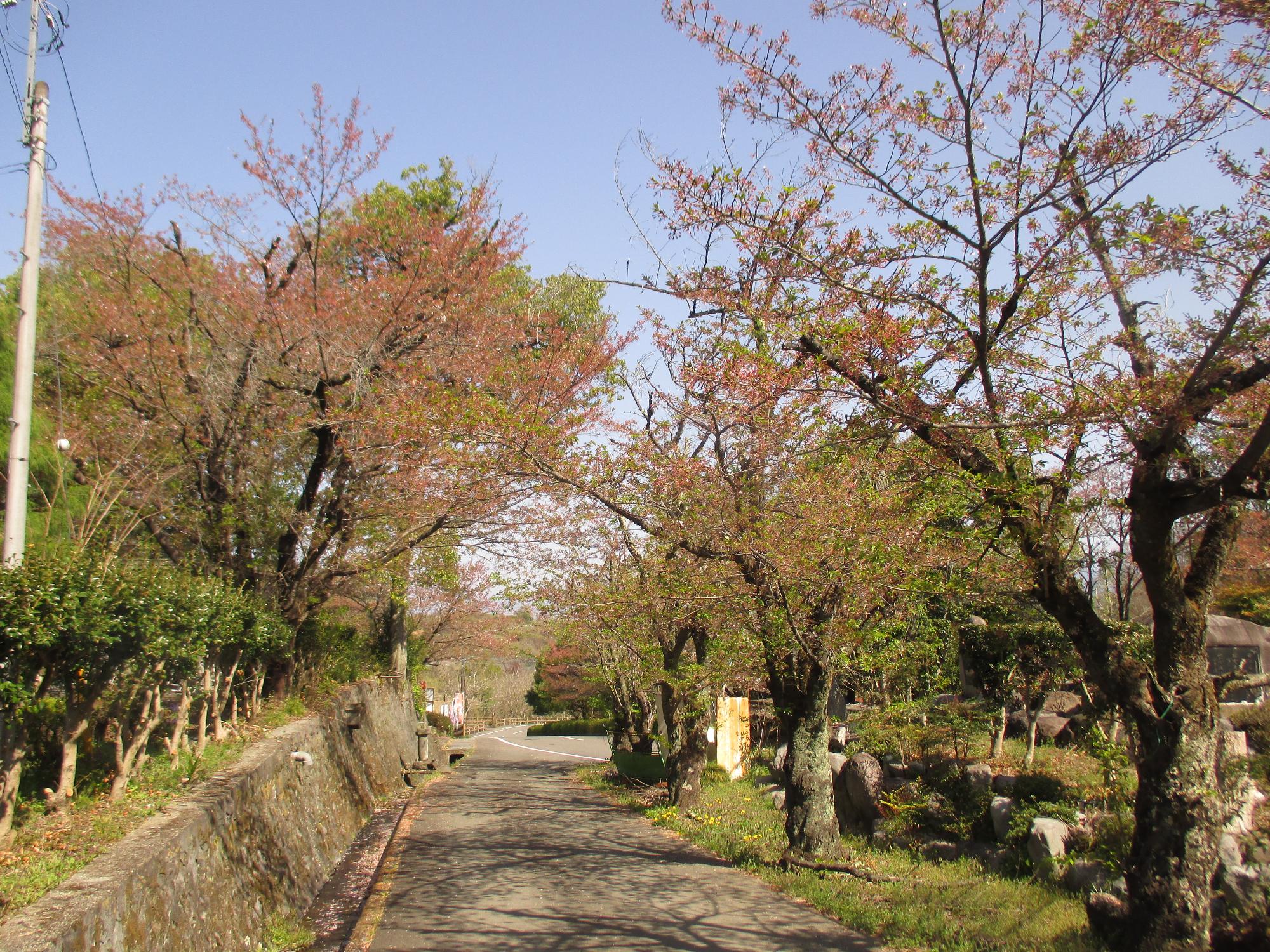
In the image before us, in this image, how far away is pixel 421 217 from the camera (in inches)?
507

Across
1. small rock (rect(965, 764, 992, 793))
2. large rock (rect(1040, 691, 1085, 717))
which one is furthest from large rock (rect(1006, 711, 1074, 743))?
small rock (rect(965, 764, 992, 793))

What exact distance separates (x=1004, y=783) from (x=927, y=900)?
2.54 m

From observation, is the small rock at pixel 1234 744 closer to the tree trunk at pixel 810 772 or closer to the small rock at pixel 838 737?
the tree trunk at pixel 810 772

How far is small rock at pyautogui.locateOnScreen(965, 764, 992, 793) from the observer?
370 inches

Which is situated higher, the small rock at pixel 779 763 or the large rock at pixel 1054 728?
the large rock at pixel 1054 728

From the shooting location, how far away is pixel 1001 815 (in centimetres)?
861

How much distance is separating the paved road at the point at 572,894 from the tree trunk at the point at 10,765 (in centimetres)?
266

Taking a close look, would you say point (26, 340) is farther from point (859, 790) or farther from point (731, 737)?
point (731, 737)

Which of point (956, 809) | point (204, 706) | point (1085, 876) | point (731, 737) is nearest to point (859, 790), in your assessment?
point (956, 809)

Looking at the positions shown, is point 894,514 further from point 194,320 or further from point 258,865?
point 194,320

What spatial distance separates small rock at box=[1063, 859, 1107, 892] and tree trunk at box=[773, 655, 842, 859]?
2.29 meters

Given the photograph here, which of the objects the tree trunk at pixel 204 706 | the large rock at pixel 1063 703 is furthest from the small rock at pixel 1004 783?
the tree trunk at pixel 204 706

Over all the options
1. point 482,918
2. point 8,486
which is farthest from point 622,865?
point 8,486

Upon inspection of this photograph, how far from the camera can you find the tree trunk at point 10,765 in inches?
203
